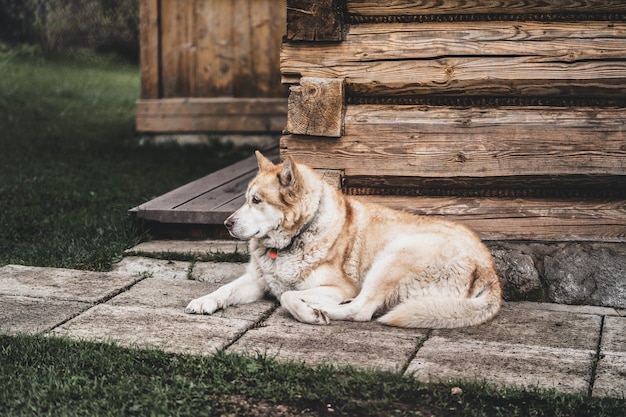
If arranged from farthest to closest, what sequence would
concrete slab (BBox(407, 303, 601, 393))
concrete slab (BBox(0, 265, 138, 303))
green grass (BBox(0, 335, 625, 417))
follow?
1. concrete slab (BBox(0, 265, 138, 303))
2. concrete slab (BBox(407, 303, 601, 393))
3. green grass (BBox(0, 335, 625, 417))

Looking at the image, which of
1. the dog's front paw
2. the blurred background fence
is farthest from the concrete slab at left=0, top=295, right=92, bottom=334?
the blurred background fence

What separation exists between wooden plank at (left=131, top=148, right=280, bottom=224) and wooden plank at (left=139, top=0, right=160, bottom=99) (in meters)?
3.18

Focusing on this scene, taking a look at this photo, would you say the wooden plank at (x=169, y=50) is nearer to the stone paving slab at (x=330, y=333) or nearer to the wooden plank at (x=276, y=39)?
the wooden plank at (x=276, y=39)

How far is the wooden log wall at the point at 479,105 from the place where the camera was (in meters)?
5.25

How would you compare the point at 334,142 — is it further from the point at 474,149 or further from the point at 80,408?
the point at 80,408

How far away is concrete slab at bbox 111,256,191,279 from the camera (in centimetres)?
568

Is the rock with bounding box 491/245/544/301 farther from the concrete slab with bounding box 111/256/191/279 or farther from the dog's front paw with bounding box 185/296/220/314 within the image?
the concrete slab with bounding box 111/256/191/279

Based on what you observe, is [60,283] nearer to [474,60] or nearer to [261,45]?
[474,60]

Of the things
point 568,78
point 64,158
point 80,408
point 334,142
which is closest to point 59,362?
point 80,408

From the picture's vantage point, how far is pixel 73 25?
19094mm

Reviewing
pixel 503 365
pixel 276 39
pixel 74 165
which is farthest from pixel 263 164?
pixel 276 39

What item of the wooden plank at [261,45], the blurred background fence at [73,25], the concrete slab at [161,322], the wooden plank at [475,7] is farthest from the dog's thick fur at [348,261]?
the blurred background fence at [73,25]

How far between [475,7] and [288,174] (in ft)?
5.50

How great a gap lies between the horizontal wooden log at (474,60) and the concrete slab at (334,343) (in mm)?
1683
